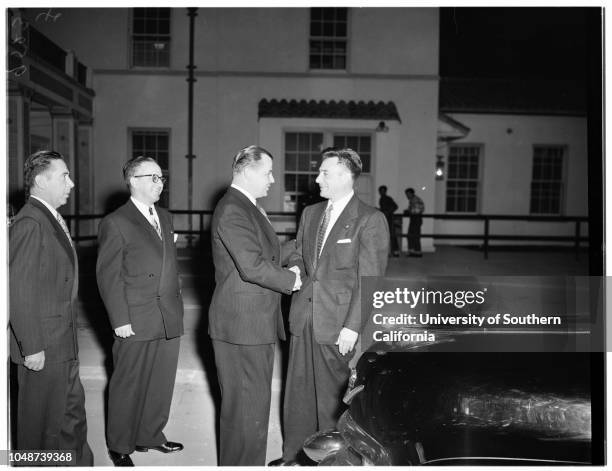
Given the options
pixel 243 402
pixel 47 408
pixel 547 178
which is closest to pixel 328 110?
pixel 547 178

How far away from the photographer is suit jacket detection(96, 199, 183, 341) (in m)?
2.99

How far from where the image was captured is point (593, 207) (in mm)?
2475

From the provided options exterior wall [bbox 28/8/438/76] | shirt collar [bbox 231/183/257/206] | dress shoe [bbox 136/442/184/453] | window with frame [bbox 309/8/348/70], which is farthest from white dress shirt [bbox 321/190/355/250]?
window with frame [bbox 309/8/348/70]

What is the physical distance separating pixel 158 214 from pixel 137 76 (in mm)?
11220

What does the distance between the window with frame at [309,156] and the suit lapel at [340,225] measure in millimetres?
10225

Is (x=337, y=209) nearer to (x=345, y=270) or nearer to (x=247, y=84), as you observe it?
(x=345, y=270)

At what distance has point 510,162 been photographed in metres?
15.7

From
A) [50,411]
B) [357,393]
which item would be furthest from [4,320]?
[357,393]

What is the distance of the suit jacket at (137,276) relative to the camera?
9.80 ft

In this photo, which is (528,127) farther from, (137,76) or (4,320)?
(4,320)

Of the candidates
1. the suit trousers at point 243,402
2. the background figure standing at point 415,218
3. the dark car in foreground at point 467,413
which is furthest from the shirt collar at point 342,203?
the background figure standing at point 415,218

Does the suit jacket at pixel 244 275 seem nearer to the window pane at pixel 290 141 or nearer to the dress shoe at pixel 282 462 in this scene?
the dress shoe at pixel 282 462

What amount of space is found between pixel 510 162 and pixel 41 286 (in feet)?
50.5

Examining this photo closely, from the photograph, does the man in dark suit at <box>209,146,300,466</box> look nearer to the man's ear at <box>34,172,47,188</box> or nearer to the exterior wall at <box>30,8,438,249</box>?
the man's ear at <box>34,172,47,188</box>
